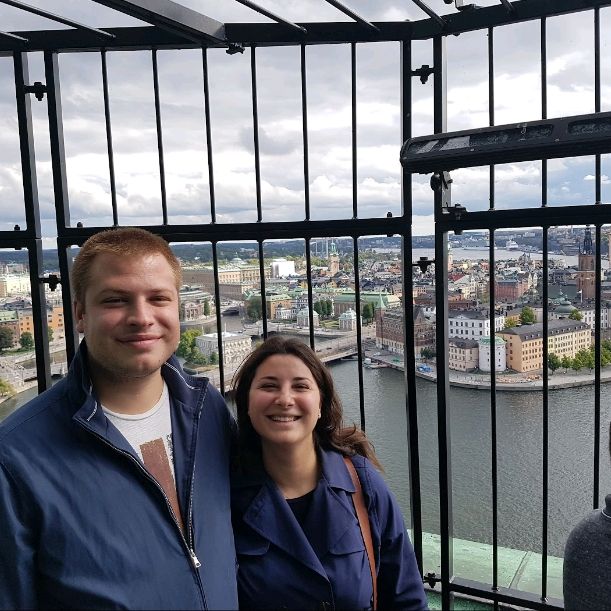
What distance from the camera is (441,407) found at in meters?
2.84

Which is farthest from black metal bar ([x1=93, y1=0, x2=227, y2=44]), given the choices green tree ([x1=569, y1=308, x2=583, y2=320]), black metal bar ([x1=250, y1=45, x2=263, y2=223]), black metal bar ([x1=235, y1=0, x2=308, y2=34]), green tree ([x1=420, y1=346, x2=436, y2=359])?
green tree ([x1=569, y1=308, x2=583, y2=320])

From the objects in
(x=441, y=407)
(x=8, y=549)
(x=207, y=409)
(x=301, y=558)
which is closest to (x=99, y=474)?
(x=8, y=549)

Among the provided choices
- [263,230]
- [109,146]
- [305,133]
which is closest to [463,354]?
[263,230]

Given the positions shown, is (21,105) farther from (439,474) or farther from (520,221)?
(439,474)

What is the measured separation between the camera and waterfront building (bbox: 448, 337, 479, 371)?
9.48ft

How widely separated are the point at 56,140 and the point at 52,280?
0.65 metres

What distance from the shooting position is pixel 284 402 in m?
1.83

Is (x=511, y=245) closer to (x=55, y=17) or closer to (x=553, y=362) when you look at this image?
(x=553, y=362)

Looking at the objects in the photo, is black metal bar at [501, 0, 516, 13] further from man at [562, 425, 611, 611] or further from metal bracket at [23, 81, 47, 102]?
metal bracket at [23, 81, 47, 102]

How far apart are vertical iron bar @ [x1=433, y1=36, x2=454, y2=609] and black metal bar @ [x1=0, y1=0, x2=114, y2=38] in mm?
1459

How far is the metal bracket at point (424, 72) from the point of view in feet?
8.94

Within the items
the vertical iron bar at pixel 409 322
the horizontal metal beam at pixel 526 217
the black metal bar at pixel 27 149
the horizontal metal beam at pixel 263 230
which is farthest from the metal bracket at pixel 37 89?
the horizontal metal beam at pixel 526 217

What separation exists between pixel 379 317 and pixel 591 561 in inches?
65.5

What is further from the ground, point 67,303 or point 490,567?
point 67,303
